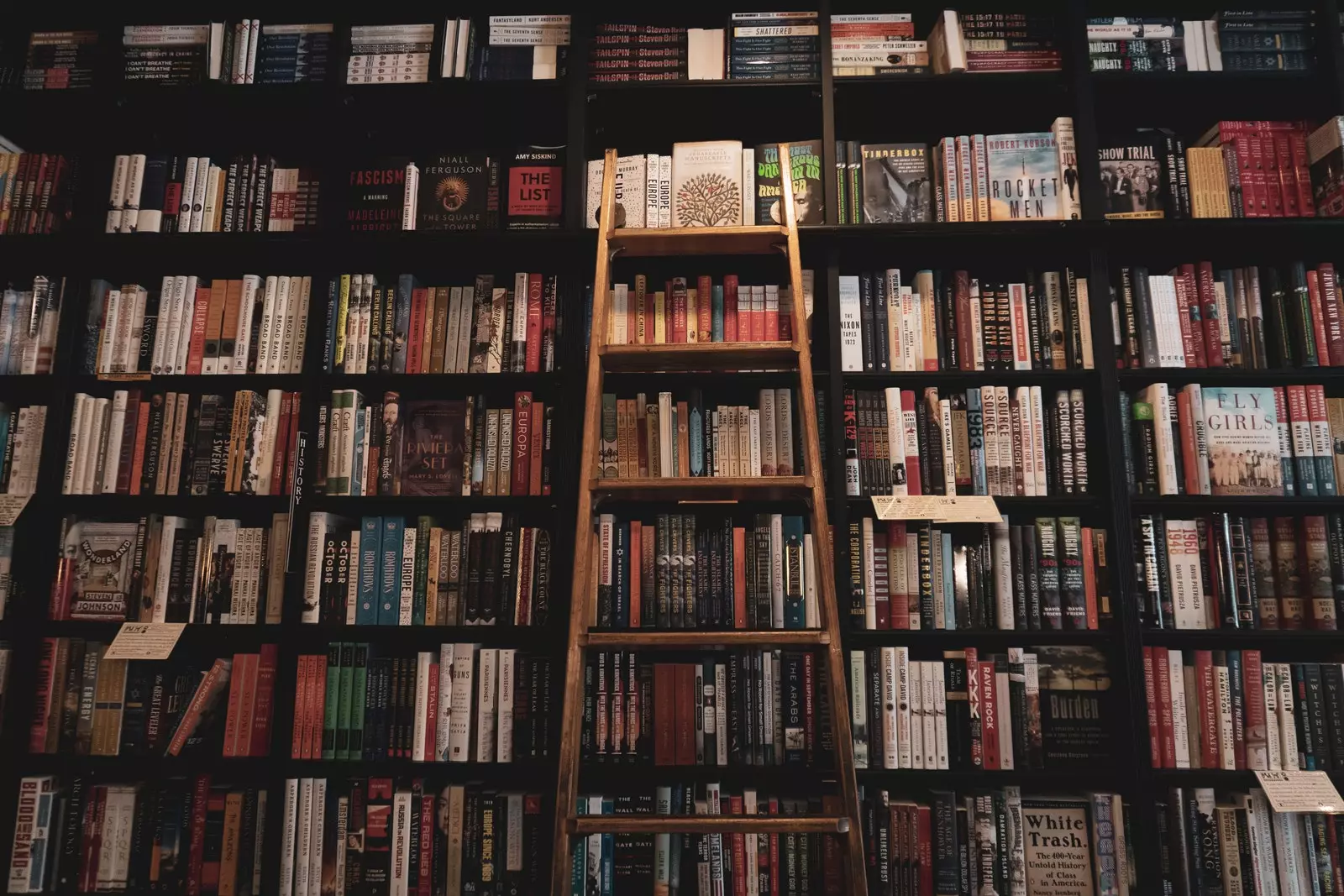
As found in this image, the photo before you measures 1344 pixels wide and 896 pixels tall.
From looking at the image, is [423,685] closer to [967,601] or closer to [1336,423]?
[967,601]

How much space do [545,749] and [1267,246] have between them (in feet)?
6.80

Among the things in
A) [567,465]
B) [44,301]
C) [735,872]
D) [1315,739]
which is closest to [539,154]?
[567,465]

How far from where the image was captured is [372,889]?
1.60 metres

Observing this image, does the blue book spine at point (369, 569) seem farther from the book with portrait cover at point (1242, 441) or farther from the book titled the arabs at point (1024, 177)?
the book with portrait cover at point (1242, 441)

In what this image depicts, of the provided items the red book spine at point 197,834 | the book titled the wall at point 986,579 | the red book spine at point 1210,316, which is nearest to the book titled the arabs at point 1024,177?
the red book spine at point 1210,316

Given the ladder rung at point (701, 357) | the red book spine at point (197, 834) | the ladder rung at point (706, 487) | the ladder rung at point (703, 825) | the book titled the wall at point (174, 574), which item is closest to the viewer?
the ladder rung at point (703, 825)

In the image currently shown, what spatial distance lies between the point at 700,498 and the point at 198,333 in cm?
133

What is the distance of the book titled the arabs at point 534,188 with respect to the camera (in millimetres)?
1858

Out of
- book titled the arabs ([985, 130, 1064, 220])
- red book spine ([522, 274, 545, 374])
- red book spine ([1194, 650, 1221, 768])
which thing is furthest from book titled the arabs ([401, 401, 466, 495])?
red book spine ([1194, 650, 1221, 768])

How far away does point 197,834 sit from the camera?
1.65 meters

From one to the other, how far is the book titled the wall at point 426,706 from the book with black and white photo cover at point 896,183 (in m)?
1.33

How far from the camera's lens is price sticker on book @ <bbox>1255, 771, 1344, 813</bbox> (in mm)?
1519

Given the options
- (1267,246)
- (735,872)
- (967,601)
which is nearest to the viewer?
(735,872)

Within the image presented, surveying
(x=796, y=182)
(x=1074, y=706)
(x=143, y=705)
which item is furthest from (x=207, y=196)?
(x=1074, y=706)
